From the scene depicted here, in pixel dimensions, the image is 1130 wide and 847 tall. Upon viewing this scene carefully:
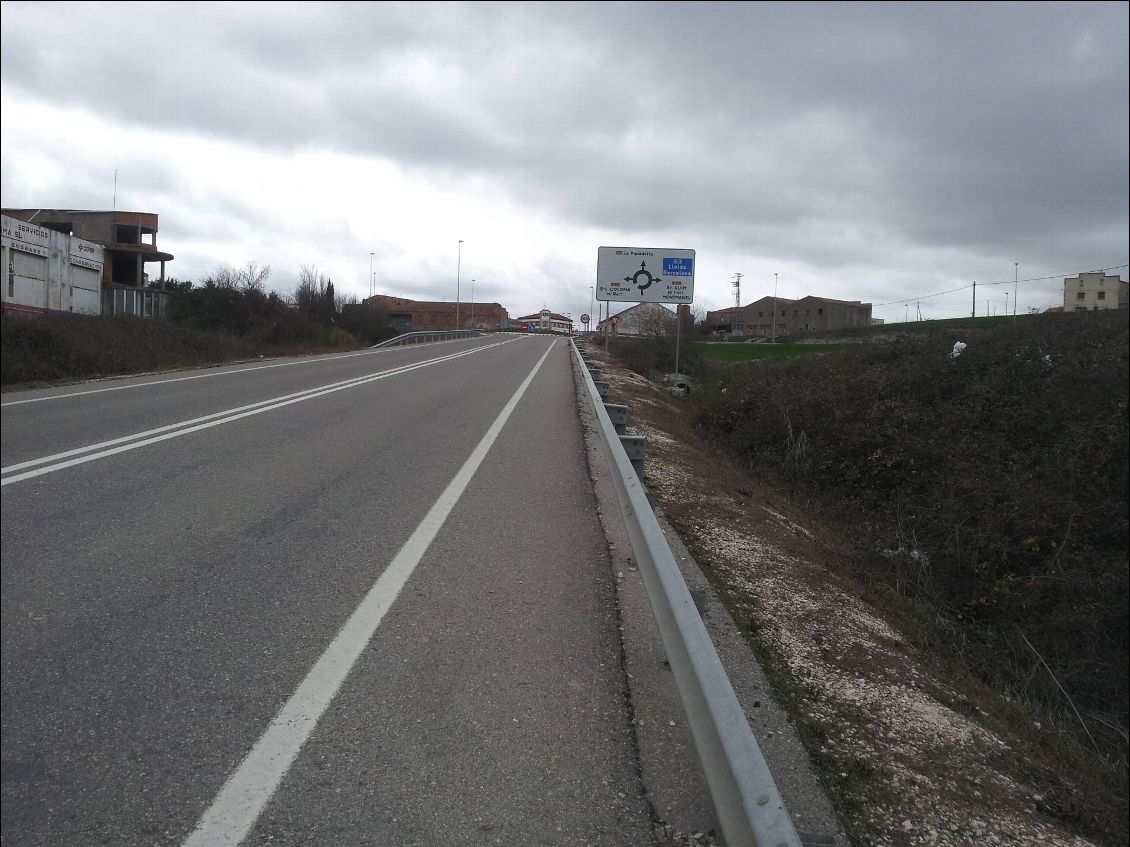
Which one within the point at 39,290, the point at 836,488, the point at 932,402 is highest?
the point at 39,290

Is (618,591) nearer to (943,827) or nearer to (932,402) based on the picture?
(943,827)

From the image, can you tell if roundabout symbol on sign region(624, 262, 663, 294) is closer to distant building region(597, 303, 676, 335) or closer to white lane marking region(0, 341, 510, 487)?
distant building region(597, 303, 676, 335)

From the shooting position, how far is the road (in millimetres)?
2354

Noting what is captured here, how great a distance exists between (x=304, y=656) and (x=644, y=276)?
25588mm

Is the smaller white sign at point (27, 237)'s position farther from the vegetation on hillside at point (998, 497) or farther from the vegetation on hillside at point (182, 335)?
the vegetation on hillside at point (998, 497)

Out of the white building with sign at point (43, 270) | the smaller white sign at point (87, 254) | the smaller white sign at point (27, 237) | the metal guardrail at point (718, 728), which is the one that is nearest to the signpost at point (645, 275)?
the smaller white sign at point (87, 254)

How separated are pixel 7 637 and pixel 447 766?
87.0 inches

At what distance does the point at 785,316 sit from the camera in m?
85.1

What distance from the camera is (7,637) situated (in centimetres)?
338

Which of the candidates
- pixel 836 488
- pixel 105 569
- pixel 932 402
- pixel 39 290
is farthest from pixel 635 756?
pixel 39 290

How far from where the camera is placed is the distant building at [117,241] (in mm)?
14234

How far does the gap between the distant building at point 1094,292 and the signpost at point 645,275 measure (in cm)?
1370

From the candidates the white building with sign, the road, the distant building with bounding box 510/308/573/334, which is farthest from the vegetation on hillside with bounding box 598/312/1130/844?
the distant building with bounding box 510/308/573/334

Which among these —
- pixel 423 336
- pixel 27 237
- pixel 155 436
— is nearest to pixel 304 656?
pixel 155 436
